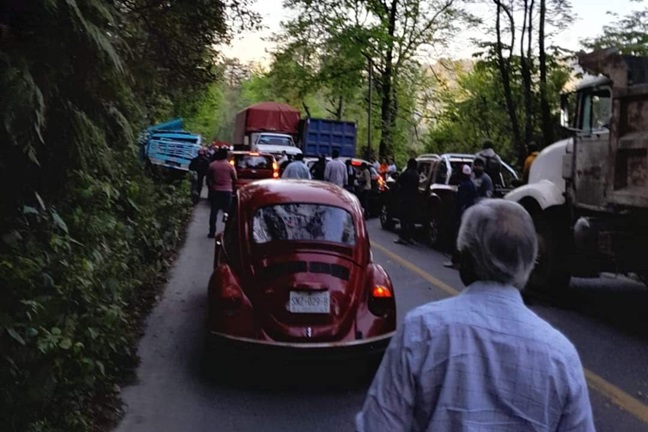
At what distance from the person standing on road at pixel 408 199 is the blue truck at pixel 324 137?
17.8m

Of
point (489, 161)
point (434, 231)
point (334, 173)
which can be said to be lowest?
point (434, 231)

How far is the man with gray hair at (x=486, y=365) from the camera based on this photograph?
95.8 inches

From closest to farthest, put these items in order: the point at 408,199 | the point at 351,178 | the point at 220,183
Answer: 1. the point at 220,183
2. the point at 408,199
3. the point at 351,178

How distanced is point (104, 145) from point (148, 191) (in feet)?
24.1

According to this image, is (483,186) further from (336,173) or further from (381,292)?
(381,292)

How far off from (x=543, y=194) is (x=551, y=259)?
2.92ft

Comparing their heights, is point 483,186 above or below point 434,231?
above

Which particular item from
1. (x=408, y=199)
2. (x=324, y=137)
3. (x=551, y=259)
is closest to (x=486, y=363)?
(x=551, y=259)

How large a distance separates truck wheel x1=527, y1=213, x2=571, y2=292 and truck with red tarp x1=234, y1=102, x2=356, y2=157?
2167cm

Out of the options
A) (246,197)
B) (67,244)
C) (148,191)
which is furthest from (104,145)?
(148,191)

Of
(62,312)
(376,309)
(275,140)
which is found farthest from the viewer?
(275,140)

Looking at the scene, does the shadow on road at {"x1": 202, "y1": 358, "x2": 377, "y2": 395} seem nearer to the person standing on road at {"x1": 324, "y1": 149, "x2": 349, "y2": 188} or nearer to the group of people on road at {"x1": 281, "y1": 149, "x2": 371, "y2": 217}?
the group of people on road at {"x1": 281, "y1": 149, "x2": 371, "y2": 217}

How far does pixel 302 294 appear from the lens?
22.9ft

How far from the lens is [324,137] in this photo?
36219mm
